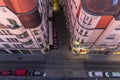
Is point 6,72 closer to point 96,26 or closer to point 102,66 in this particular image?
point 102,66

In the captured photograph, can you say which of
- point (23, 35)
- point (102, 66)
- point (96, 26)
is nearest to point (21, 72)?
point (23, 35)

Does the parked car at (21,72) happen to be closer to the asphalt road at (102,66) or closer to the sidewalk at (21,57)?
the sidewalk at (21,57)

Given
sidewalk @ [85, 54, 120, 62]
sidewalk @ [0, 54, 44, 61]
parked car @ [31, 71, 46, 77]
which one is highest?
sidewalk @ [0, 54, 44, 61]

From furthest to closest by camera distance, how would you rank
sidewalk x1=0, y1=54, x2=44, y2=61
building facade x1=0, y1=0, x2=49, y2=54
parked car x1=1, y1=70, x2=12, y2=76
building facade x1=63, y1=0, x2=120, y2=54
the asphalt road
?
sidewalk x1=0, y1=54, x2=44, y2=61, the asphalt road, parked car x1=1, y1=70, x2=12, y2=76, building facade x1=0, y1=0, x2=49, y2=54, building facade x1=63, y1=0, x2=120, y2=54

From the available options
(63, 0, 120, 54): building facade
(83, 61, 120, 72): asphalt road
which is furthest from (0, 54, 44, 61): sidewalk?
(83, 61, 120, 72): asphalt road

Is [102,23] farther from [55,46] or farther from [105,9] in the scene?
[55,46]

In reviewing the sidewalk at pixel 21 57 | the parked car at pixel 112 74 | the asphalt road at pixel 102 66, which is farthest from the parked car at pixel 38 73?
the parked car at pixel 112 74

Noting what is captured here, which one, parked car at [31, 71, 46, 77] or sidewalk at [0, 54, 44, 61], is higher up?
sidewalk at [0, 54, 44, 61]

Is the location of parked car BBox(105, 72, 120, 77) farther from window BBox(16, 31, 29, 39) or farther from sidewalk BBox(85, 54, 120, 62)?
window BBox(16, 31, 29, 39)
